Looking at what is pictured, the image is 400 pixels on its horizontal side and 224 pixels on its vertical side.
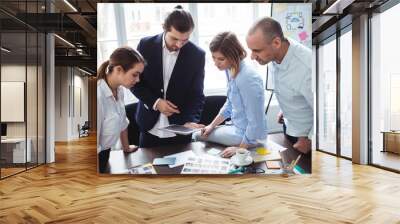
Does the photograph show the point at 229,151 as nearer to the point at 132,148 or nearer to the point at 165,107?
the point at 165,107

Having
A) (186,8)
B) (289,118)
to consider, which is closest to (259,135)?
(289,118)

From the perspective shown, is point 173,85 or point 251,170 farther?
point 251,170

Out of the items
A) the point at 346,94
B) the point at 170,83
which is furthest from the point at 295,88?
the point at 346,94

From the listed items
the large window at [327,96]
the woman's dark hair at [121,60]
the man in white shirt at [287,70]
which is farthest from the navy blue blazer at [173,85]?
the large window at [327,96]

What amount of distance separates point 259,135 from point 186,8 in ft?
7.87

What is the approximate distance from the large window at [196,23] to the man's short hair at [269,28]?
0.09 m

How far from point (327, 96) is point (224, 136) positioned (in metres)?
5.07

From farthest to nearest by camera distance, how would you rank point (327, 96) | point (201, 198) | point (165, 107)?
point (327, 96)
point (165, 107)
point (201, 198)

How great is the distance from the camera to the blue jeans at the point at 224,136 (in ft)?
20.4

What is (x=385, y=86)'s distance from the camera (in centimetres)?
721

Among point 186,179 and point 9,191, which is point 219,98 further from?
point 9,191

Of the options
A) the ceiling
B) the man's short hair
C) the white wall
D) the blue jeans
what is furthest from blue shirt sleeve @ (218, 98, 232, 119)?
the white wall

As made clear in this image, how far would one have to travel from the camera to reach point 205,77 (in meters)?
6.19

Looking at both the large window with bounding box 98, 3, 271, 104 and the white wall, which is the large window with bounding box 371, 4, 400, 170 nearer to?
the large window with bounding box 98, 3, 271, 104
